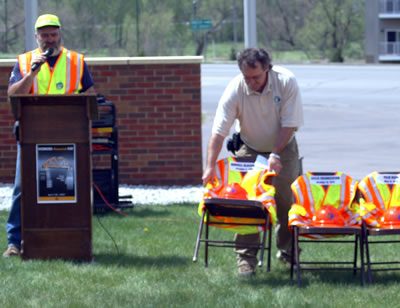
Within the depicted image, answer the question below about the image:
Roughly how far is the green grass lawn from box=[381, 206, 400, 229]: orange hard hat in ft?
1.45

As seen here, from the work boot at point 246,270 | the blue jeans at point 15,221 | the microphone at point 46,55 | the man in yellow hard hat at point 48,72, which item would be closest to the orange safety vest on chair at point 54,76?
the man in yellow hard hat at point 48,72

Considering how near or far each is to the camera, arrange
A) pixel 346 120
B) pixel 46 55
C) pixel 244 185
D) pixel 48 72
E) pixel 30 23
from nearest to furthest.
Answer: pixel 244 185, pixel 46 55, pixel 48 72, pixel 30 23, pixel 346 120

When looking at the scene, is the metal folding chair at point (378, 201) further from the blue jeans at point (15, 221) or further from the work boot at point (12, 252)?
the work boot at point (12, 252)

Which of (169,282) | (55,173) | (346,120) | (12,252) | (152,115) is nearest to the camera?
(169,282)

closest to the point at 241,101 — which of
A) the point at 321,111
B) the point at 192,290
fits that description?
the point at 192,290

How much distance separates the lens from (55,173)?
6938 millimetres

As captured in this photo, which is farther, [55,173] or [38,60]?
[55,173]

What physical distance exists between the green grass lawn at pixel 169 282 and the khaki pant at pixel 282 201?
170mm

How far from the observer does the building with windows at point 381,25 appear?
5453cm

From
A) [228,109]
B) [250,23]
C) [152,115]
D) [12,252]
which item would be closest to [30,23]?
[152,115]

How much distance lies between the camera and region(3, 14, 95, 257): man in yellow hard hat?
6980mm

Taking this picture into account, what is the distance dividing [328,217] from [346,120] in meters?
13.3

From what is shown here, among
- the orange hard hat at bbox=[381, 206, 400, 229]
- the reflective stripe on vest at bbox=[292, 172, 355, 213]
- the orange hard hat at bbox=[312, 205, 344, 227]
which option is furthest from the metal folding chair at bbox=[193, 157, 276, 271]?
the orange hard hat at bbox=[381, 206, 400, 229]

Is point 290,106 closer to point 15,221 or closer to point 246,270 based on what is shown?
point 246,270
